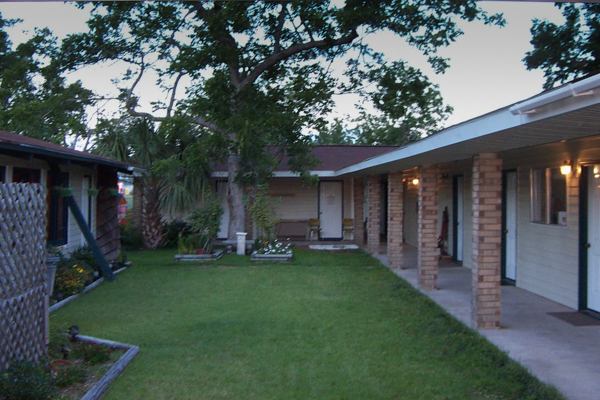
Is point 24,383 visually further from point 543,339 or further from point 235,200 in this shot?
point 235,200

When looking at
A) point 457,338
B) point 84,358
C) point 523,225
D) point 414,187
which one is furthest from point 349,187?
point 84,358

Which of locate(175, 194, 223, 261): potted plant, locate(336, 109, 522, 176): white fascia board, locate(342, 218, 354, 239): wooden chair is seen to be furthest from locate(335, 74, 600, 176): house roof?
locate(342, 218, 354, 239): wooden chair

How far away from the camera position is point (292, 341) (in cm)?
614

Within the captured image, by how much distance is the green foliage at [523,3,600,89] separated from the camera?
16.4 metres

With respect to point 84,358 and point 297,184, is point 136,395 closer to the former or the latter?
point 84,358

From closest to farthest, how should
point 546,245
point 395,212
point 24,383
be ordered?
point 24,383
point 546,245
point 395,212

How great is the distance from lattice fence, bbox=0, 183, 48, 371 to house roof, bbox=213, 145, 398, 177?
12.6m

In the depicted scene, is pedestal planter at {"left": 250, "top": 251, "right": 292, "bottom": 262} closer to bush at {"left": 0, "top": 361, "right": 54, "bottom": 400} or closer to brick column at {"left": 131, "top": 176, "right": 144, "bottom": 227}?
brick column at {"left": 131, "top": 176, "right": 144, "bottom": 227}

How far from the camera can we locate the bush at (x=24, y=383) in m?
4.01

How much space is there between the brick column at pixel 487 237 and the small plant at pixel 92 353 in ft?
13.9

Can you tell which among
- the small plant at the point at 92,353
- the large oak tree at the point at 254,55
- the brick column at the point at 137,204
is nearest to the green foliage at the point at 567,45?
A: the large oak tree at the point at 254,55

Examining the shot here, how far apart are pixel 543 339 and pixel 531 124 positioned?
2951mm

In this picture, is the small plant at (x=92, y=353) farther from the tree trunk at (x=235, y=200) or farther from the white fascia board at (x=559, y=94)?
the tree trunk at (x=235, y=200)

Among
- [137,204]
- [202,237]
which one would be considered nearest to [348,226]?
[202,237]
